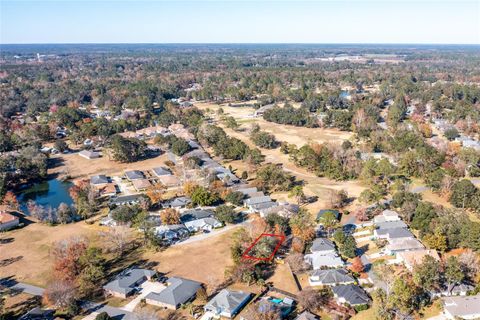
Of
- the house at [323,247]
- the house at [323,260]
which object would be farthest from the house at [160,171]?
the house at [323,260]

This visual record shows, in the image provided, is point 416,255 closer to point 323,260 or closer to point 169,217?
point 323,260

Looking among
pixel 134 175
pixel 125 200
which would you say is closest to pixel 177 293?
pixel 125 200

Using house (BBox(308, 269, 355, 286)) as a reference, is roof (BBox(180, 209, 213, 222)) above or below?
→ above

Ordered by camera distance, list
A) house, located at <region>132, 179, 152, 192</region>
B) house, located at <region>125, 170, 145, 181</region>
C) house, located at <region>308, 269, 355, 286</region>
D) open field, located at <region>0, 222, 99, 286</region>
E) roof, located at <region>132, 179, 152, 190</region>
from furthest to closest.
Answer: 1. house, located at <region>125, 170, 145, 181</region>
2. roof, located at <region>132, 179, 152, 190</region>
3. house, located at <region>132, 179, 152, 192</region>
4. open field, located at <region>0, 222, 99, 286</region>
5. house, located at <region>308, 269, 355, 286</region>

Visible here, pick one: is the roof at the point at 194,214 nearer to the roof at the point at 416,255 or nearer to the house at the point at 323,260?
the house at the point at 323,260

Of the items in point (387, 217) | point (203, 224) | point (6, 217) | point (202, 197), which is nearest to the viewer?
point (387, 217)

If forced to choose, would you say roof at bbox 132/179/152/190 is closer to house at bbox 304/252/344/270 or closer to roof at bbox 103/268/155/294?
roof at bbox 103/268/155/294

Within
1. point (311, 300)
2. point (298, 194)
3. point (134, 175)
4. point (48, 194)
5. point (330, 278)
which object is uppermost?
point (298, 194)

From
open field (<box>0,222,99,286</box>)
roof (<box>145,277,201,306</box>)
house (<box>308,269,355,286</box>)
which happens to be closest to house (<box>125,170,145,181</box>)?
open field (<box>0,222,99,286</box>)
